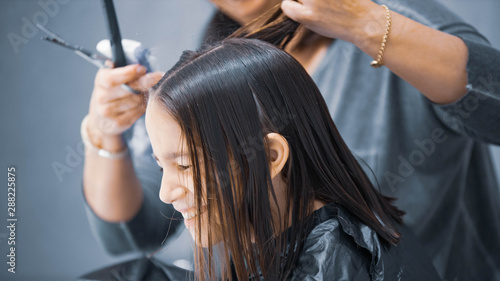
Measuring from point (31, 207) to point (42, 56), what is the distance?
314mm

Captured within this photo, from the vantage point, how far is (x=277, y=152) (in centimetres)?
68

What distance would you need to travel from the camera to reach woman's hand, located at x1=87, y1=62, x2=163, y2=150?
0.90m

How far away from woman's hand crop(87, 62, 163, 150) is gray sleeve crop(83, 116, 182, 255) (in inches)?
2.5

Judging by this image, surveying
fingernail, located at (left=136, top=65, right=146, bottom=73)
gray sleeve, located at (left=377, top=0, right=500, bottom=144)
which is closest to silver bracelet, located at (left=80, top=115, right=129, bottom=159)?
fingernail, located at (left=136, top=65, right=146, bottom=73)

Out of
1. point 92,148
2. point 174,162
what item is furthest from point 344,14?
point 92,148

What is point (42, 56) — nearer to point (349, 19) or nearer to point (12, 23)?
point (12, 23)

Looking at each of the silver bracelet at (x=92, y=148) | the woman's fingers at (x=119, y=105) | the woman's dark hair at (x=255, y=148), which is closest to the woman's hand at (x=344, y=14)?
the woman's dark hair at (x=255, y=148)

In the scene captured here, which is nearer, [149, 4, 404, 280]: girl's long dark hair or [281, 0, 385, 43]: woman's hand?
[149, 4, 404, 280]: girl's long dark hair

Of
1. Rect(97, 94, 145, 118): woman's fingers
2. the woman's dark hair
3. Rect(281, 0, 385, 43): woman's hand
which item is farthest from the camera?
Rect(97, 94, 145, 118): woman's fingers

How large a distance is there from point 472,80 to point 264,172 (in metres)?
0.44

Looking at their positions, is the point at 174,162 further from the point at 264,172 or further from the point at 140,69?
the point at 140,69

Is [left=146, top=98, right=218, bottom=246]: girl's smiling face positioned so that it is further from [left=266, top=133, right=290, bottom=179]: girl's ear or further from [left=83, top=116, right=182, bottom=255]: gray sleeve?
[left=83, top=116, right=182, bottom=255]: gray sleeve

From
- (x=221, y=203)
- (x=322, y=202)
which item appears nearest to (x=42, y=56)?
(x=221, y=203)

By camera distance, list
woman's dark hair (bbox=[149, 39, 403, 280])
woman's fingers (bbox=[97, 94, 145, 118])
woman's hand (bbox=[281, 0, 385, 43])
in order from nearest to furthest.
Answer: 1. woman's dark hair (bbox=[149, 39, 403, 280])
2. woman's hand (bbox=[281, 0, 385, 43])
3. woman's fingers (bbox=[97, 94, 145, 118])
